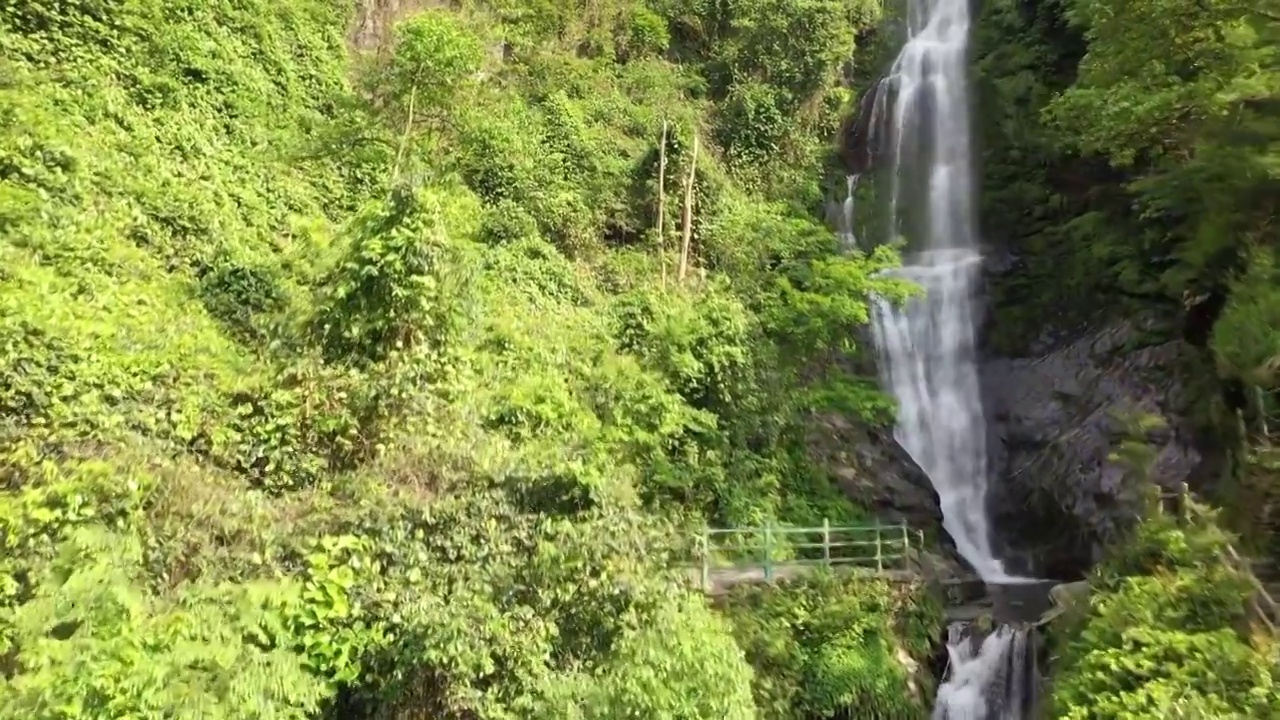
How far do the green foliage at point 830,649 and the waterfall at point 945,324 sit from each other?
1071mm

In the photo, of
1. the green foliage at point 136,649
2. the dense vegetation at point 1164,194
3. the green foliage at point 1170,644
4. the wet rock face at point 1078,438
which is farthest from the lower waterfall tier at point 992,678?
the green foliage at point 136,649

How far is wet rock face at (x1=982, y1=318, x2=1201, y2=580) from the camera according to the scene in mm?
13812

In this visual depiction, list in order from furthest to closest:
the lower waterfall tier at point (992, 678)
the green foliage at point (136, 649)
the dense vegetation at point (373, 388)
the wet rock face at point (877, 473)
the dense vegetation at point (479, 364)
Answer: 1. the wet rock face at point (877, 473)
2. the lower waterfall tier at point (992, 678)
3. the dense vegetation at point (479, 364)
4. the dense vegetation at point (373, 388)
5. the green foliage at point (136, 649)

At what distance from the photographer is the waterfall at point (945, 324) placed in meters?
11.7

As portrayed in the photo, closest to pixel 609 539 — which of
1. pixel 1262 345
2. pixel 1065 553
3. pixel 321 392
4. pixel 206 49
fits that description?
pixel 321 392

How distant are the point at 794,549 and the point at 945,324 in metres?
8.49

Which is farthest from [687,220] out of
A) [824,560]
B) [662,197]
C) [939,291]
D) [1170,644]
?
[1170,644]

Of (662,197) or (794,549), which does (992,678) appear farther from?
(662,197)

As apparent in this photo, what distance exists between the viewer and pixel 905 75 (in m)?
24.3

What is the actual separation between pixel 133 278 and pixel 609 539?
A: 728cm

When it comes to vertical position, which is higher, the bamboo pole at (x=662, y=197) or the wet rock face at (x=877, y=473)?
the bamboo pole at (x=662, y=197)

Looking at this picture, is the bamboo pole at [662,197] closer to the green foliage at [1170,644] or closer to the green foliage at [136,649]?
the green foliage at [1170,644]

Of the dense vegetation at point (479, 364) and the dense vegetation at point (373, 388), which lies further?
the dense vegetation at point (479, 364)

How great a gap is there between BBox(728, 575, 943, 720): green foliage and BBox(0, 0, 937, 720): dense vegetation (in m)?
0.06
